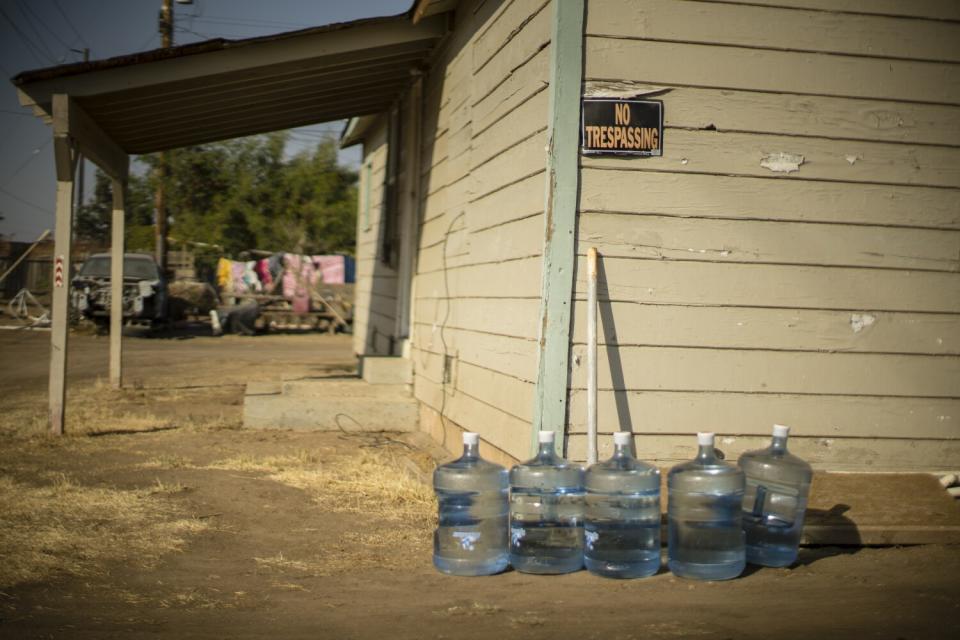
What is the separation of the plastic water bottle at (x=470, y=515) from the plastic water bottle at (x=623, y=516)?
18.4 inches

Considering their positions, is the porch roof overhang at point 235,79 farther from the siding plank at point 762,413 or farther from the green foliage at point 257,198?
the green foliage at point 257,198

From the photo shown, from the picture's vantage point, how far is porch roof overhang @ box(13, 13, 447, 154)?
837cm

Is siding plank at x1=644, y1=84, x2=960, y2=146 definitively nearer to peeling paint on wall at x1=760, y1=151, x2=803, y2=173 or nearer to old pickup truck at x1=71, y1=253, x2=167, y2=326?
peeling paint on wall at x1=760, y1=151, x2=803, y2=173

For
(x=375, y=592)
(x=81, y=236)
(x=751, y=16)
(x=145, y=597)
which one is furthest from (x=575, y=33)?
(x=81, y=236)

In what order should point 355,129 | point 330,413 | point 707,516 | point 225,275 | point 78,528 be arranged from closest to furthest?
point 707,516 → point 78,528 → point 330,413 → point 355,129 → point 225,275

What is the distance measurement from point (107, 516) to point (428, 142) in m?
5.66

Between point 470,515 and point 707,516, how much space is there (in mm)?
1163

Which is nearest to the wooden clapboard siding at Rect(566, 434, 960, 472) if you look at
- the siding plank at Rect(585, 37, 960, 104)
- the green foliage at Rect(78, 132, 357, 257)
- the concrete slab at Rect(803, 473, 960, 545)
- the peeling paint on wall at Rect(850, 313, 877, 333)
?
the concrete slab at Rect(803, 473, 960, 545)

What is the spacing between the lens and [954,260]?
575cm

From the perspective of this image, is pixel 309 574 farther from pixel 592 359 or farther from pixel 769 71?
pixel 769 71

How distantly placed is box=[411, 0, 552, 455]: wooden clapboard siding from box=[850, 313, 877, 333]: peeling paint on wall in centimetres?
192

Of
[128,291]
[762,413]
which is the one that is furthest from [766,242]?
[128,291]

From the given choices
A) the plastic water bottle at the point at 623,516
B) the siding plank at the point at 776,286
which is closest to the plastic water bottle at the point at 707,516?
the plastic water bottle at the point at 623,516

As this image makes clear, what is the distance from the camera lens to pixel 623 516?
4.57 meters
